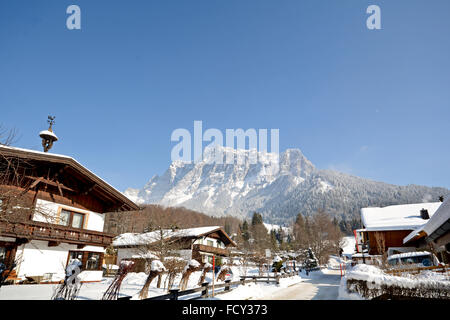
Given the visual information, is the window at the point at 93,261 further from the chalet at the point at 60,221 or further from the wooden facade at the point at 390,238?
the wooden facade at the point at 390,238

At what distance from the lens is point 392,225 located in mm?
33719

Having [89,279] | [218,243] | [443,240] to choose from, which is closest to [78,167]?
[89,279]

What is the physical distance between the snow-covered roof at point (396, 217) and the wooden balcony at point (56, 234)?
32.3m

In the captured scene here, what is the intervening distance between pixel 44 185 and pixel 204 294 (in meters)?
14.3

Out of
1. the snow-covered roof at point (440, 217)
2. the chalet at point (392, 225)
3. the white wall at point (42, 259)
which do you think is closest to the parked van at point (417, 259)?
the snow-covered roof at point (440, 217)

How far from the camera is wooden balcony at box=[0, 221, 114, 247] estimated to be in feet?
47.2

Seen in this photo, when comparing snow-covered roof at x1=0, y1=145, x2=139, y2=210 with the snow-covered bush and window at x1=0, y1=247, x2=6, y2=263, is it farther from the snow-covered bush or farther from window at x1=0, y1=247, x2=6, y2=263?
the snow-covered bush

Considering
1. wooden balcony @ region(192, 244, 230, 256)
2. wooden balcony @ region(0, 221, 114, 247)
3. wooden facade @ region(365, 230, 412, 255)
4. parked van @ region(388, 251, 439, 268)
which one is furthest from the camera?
wooden balcony @ region(192, 244, 230, 256)

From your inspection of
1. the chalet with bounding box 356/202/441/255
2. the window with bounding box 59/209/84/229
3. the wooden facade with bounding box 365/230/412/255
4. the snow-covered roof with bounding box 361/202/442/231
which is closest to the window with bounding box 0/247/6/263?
the window with bounding box 59/209/84/229

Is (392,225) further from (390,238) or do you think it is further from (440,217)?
(440,217)

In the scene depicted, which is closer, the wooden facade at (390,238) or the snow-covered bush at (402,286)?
the snow-covered bush at (402,286)

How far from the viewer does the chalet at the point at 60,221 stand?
52.1ft

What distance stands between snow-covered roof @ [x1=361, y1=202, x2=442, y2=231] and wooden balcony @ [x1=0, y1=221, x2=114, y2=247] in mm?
32310
